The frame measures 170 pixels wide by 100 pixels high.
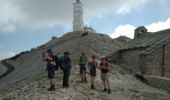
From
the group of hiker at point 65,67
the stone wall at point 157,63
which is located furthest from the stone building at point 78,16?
the group of hiker at point 65,67

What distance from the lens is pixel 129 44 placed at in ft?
120

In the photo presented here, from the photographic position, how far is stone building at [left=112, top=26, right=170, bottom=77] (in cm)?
3017

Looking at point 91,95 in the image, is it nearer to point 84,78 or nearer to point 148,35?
point 84,78

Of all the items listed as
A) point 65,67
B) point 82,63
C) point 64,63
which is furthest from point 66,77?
point 82,63

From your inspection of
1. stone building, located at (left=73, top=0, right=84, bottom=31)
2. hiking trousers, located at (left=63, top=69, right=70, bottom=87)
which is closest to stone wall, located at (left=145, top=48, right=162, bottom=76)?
hiking trousers, located at (left=63, top=69, right=70, bottom=87)

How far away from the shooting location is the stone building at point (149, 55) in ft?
99.0

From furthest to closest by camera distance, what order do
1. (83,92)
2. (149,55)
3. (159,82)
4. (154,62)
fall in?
(154,62) < (149,55) < (159,82) < (83,92)

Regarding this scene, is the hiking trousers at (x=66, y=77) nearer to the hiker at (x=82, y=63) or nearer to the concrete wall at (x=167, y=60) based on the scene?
the hiker at (x=82, y=63)

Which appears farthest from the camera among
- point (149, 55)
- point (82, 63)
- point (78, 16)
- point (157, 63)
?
point (78, 16)

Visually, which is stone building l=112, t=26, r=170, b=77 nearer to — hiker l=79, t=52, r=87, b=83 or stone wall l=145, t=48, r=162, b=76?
stone wall l=145, t=48, r=162, b=76

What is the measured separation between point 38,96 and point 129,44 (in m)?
17.0

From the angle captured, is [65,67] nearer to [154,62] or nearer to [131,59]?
[154,62]

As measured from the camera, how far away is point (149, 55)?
30172mm

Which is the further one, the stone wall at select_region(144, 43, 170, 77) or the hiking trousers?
the stone wall at select_region(144, 43, 170, 77)
